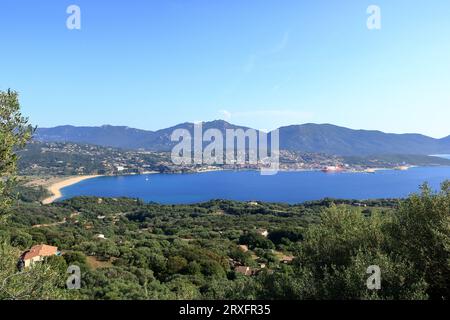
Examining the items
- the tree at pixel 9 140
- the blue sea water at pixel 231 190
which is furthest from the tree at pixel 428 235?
the blue sea water at pixel 231 190

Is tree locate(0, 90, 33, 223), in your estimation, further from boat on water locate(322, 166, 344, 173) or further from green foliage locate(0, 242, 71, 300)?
boat on water locate(322, 166, 344, 173)

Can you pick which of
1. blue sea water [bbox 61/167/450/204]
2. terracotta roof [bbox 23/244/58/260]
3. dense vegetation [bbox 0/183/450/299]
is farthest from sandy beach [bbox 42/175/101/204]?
terracotta roof [bbox 23/244/58/260]

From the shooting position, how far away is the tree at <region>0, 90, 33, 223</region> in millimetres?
7160

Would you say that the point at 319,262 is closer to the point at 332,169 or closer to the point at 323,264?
the point at 323,264

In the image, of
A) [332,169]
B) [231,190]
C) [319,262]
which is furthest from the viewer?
[332,169]

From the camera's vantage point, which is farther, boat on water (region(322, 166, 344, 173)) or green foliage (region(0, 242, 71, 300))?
boat on water (region(322, 166, 344, 173))

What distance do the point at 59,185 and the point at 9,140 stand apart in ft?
331

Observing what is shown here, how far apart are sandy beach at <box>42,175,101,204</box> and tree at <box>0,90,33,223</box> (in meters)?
69.9

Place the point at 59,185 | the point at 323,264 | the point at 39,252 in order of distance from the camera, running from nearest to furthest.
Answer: the point at 323,264, the point at 39,252, the point at 59,185

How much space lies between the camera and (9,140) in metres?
7.12

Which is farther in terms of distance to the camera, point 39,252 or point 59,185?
point 59,185

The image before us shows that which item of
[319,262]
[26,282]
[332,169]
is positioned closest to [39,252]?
[26,282]

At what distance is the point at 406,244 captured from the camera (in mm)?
8336
